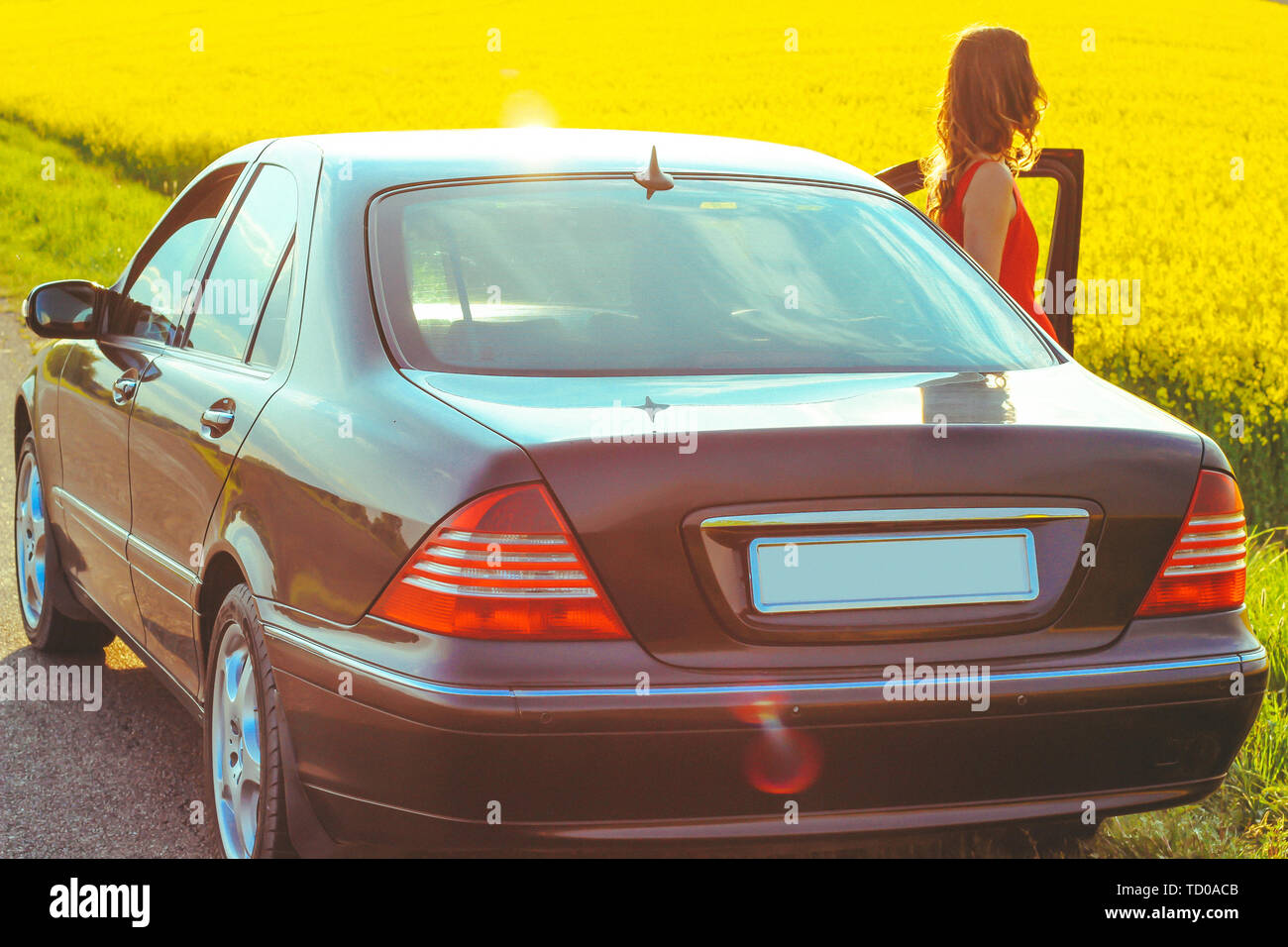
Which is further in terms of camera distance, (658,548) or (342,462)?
(342,462)

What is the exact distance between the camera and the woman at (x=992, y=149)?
503 centimetres

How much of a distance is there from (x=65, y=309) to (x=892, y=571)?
9.82 ft

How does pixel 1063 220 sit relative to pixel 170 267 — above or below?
above

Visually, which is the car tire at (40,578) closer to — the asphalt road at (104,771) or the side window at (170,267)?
the asphalt road at (104,771)

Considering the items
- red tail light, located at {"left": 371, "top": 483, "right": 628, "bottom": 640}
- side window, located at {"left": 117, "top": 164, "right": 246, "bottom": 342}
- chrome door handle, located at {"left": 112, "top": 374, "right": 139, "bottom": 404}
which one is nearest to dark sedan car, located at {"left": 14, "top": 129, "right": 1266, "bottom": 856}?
red tail light, located at {"left": 371, "top": 483, "right": 628, "bottom": 640}

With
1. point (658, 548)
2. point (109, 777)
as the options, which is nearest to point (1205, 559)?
point (658, 548)

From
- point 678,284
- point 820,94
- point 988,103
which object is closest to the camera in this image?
point 678,284

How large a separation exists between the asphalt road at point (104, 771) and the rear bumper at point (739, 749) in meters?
0.96

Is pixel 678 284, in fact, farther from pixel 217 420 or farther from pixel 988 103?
pixel 988 103

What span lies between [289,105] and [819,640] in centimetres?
2509

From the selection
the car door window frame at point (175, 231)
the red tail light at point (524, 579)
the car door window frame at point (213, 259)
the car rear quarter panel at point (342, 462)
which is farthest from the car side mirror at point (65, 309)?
the red tail light at point (524, 579)

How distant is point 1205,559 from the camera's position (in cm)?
300
